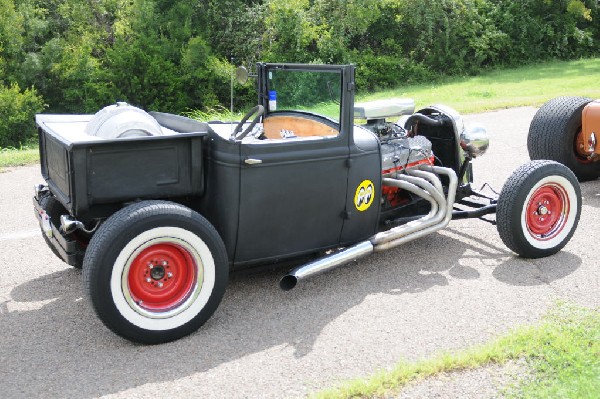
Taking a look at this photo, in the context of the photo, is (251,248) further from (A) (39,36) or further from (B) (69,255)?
(A) (39,36)

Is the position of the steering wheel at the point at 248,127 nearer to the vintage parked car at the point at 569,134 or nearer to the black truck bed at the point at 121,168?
the black truck bed at the point at 121,168

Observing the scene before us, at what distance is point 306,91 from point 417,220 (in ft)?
4.14

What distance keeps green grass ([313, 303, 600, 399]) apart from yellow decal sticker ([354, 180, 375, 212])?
1.36 meters

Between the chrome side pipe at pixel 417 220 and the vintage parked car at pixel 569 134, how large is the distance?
219 cm

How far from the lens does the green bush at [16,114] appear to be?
16078 mm

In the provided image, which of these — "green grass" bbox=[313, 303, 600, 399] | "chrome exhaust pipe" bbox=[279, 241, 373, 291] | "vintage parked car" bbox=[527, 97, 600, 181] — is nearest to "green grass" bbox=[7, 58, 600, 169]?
"vintage parked car" bbox=[527, 97, 600, 181]

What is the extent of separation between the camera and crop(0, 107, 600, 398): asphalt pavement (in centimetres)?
371

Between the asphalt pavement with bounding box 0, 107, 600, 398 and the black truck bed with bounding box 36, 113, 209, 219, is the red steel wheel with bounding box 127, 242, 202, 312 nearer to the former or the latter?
the asphalt pavement with bounding box 0, 107, 600, 398

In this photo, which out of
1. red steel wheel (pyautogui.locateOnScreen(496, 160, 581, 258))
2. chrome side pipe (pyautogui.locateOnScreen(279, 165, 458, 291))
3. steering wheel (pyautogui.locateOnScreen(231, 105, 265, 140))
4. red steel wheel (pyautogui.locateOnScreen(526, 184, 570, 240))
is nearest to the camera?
steering wheel (pyautogui.locateOnScreen(231, 105, 265, 140))

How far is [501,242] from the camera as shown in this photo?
19.0 ft

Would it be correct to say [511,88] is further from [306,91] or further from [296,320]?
[296,320]

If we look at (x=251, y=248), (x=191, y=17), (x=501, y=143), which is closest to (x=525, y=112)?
(x=501, y=143)

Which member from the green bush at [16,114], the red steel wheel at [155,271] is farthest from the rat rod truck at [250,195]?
the green bush at [16,114]

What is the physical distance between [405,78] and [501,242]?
15.1 m
